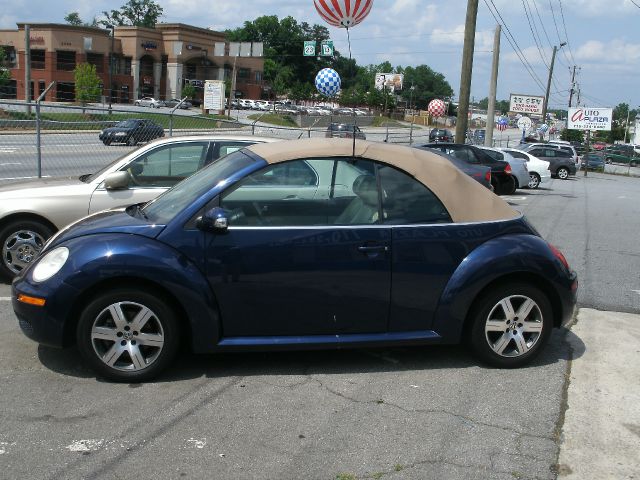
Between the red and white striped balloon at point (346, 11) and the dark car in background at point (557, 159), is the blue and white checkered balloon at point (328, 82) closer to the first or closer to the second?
the dark car in background at point (557, 159)

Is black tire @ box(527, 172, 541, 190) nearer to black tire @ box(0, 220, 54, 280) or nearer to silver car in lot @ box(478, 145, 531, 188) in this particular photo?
silver car in lot @ box(478, 145, 531, 188)

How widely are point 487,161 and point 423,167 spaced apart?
1461 cm

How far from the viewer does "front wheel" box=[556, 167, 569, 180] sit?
108ft

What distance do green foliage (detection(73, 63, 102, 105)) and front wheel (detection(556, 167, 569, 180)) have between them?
29.8 m

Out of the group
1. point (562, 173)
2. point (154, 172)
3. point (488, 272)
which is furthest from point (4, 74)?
point (488, 272)

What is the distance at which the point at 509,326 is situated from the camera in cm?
480

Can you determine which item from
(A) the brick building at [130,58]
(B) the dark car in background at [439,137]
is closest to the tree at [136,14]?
(A) the brick building at [130,58]

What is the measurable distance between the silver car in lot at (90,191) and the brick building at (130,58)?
192ft

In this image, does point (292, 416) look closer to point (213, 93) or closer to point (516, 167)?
point (516, 167)

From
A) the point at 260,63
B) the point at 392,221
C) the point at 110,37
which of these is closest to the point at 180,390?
the point at 392,221

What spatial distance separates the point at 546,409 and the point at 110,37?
82.9m

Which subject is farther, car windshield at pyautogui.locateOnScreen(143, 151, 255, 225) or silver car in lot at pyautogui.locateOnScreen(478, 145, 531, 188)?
silver car in lot at pyautogui.locateOnScreen(478, 145, 531, 188)

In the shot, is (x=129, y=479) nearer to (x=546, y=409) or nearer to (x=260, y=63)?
(x=546, y=409)

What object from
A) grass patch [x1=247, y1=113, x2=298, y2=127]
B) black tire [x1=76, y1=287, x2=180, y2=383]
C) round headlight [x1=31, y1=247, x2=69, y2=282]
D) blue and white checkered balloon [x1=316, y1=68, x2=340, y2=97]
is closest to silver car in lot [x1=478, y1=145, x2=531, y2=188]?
blue and white checkered balloon [x1=316, y1=68, x2=340, y2=97]
